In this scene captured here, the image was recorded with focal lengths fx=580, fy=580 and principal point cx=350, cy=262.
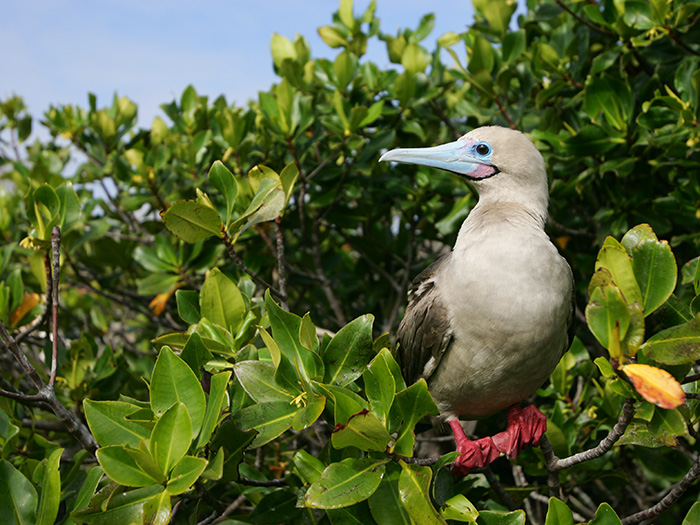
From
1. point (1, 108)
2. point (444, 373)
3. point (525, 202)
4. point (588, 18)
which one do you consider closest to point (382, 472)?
point (444, 373)

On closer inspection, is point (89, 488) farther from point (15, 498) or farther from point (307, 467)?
point (307, 467)

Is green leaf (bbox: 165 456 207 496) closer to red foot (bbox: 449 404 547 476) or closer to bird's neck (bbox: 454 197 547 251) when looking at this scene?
red foot (bbox: 449 404 547 476)

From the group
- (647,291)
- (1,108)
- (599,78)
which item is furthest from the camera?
(1,108)

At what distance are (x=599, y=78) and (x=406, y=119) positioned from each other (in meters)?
1.30

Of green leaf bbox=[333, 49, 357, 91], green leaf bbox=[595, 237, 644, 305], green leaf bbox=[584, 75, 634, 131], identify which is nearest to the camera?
green leaf bbox=[595, 237, 644, 305]

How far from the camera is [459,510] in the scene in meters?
1.78

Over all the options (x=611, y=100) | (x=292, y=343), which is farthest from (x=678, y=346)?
(x=611, y=100)

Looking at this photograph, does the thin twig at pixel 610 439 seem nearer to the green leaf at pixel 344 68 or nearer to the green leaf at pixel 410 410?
the green leaf at pixel 410 410

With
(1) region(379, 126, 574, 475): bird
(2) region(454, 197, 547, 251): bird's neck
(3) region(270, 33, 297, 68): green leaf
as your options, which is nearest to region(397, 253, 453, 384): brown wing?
(1) region(379, 126, 574, 475): bird

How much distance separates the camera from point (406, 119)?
394cm

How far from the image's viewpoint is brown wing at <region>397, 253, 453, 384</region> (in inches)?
96.2

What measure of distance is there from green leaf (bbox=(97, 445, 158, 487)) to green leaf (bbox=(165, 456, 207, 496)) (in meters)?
0.06

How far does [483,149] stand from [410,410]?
58.7 inches

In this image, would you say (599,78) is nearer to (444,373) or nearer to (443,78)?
(443,78)
